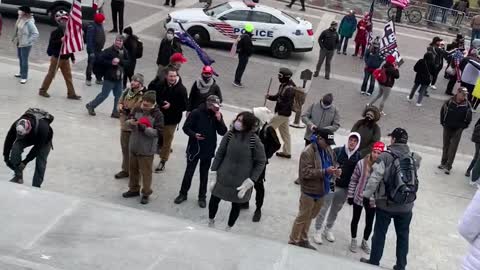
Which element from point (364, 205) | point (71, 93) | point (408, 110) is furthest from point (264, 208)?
point (408, 110)

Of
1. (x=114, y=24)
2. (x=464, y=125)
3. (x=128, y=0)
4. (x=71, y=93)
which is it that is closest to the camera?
(x=464, y=125)

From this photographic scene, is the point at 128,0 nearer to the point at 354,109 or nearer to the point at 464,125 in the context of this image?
the point at 354,109

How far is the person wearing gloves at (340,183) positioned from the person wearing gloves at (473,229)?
3223 millimetres

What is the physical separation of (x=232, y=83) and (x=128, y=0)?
8.38m

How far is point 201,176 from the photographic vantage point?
8.72m

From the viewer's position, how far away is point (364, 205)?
767 cm

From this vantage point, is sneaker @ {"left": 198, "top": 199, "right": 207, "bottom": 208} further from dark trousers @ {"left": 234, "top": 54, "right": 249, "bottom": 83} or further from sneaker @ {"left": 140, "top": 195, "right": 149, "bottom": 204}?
dark trousers @ {"left": 234, "top": 54, "right": 249, "bottom": 83}

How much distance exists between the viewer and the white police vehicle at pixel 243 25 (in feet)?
58.5

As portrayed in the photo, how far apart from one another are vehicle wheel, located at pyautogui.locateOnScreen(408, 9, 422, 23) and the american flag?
17755 mm

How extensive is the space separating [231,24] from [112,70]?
7.03 m

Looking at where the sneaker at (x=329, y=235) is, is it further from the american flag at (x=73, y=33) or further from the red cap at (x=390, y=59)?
the red cap at (x=390, y=59)

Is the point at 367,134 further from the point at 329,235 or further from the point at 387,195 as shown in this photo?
the point at 387,195

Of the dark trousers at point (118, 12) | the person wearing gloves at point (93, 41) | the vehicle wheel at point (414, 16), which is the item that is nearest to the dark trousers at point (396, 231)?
the person wearing gloves at point (93, 41)

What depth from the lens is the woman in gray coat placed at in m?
7.24
